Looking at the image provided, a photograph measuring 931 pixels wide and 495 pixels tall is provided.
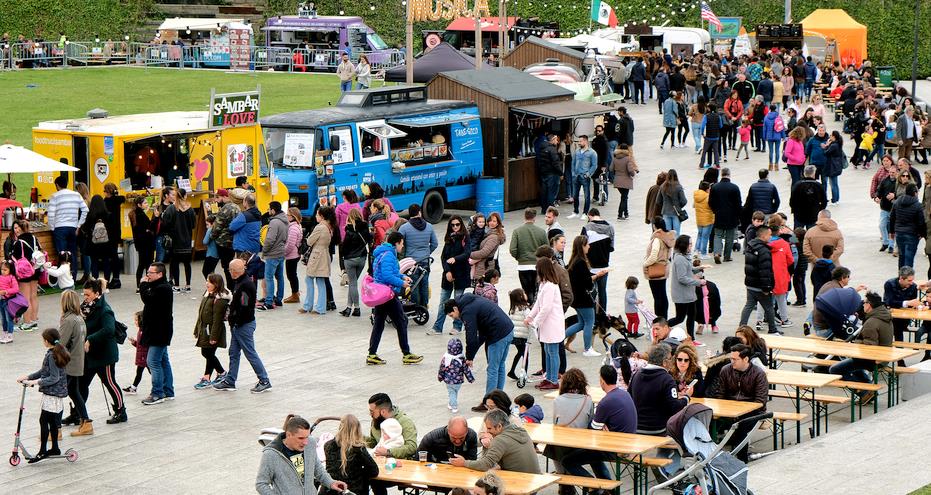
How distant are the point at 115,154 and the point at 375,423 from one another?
11.0 meters

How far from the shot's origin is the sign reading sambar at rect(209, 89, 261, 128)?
2264cm

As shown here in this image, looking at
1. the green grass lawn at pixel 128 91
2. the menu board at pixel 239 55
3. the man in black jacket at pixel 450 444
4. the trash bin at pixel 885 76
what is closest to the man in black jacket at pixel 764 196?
the man in black jacket at pixel 450 444

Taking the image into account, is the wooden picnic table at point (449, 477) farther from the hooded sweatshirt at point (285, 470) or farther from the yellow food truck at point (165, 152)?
the yellow food truck at point (165, 152)

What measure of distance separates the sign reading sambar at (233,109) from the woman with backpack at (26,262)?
491cm

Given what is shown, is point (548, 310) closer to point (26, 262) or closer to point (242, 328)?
point (242, 328)

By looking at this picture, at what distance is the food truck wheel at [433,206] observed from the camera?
83.6 feet

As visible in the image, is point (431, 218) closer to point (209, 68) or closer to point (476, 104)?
point (476, 104)

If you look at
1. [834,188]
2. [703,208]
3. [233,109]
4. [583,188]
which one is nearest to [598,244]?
[703,208]

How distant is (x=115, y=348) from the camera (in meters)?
14.1

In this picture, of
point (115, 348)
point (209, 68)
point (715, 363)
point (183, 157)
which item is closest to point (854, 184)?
point (183, 157)

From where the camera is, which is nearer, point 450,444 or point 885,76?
point 450,444

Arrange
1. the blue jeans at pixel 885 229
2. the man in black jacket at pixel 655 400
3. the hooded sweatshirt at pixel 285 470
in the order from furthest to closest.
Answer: the blue jeans at pixel 885 229, the man in black jacket at pixel 655 400, the hooded sweatshirt at pixel 285 470

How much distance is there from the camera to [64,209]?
66.6 ft

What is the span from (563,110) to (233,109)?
24.4 feet
